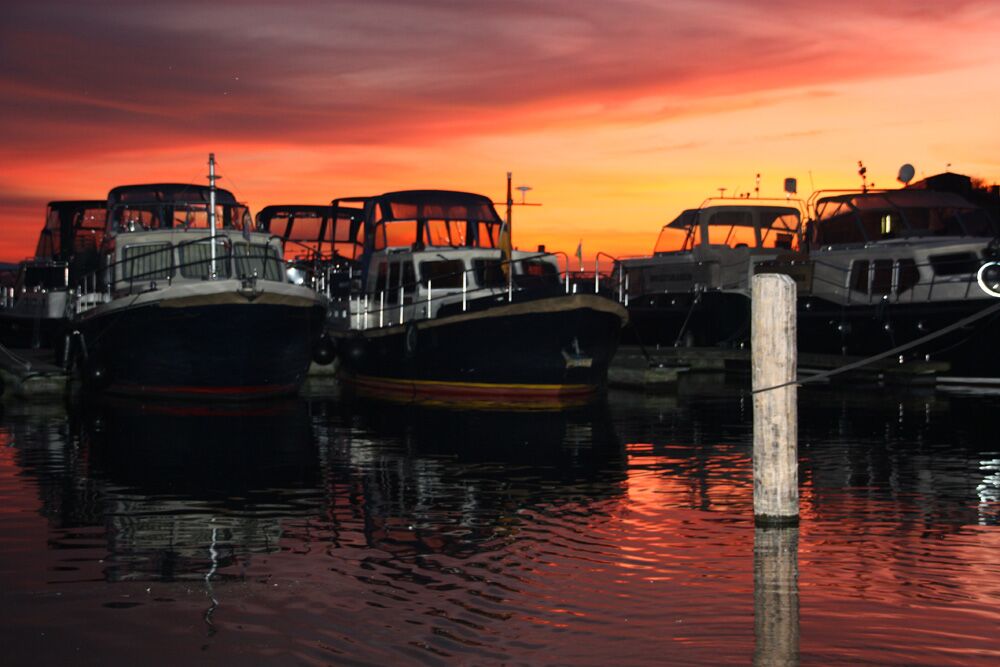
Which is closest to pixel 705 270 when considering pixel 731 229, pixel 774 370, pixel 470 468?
pixel 731 229

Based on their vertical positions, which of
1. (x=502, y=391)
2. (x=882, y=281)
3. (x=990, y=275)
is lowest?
(x=502, y=391)

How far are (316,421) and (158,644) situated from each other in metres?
15.3

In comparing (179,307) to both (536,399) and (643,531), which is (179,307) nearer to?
(536,399)

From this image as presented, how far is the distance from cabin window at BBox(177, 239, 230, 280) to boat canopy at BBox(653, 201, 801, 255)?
51.5ft

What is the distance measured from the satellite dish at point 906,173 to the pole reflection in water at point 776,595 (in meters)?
25.9

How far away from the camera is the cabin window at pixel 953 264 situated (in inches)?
1221

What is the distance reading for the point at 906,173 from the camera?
3609 centimetres

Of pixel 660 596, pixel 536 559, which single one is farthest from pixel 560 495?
pixel 660 596

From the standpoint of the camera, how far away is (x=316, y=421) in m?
23.7

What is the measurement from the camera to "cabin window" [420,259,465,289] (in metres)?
28.8

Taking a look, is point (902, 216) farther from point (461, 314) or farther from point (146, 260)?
point (146, 260)

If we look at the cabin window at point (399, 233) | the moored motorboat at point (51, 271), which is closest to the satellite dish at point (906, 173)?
the cabin window at point (399, 233)

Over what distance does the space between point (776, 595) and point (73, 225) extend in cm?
3835

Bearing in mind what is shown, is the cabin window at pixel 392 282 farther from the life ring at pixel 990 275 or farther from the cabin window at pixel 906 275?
the life ring at pixel 990 275
